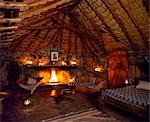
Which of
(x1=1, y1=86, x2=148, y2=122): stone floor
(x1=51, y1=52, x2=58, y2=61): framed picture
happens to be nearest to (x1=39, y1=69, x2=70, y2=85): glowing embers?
(x1=51, y1=52, x2=58, y2=61): framed picture

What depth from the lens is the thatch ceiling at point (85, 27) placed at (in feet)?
23.5

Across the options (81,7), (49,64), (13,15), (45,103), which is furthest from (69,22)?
(13,15)

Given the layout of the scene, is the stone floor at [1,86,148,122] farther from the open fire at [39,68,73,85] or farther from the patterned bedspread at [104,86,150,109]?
the open fire at [39,68,73,85]

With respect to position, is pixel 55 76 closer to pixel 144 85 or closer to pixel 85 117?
pixel 144 85

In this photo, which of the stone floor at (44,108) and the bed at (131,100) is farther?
the stone floor at (44,108)

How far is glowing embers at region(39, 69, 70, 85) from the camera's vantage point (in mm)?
13281

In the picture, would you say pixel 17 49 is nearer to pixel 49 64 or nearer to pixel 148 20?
pixel 49 64

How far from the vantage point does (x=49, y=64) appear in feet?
43.4

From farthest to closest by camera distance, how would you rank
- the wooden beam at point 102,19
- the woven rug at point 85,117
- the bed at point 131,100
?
the wooden beam at point 102,19 < the woven rug at point 85,117 < the bed at point 131,100

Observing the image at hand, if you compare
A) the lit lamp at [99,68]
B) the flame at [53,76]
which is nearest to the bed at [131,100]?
the lit lamp at [99,68]

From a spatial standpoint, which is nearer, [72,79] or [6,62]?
[6,62]

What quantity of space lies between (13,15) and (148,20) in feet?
17.8

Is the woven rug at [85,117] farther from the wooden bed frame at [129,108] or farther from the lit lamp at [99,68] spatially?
the lit lamp at [99,68]

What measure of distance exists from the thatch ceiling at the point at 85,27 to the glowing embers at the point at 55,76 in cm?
172
